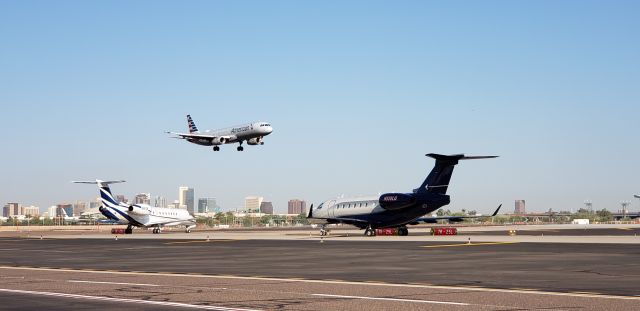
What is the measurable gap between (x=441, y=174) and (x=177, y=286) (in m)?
53.7

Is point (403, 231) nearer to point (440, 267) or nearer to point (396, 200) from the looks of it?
point (396, 200)

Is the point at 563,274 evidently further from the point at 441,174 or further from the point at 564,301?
the point at 441,174

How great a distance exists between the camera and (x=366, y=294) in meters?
21.5

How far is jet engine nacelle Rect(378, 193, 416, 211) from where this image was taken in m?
75.6

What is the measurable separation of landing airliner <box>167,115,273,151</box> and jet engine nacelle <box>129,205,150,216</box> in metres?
15.9

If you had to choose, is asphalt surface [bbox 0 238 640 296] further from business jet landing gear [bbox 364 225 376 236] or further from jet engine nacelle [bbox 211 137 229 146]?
jet engine nacelle [bbox 211 137 229 146]

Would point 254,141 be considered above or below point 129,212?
above

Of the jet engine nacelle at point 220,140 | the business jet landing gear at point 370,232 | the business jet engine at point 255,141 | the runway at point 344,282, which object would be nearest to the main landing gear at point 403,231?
the business jet landing gear at point 370,232

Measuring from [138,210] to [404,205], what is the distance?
41.6m

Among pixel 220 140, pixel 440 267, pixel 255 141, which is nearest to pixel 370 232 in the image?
pixel 255 141

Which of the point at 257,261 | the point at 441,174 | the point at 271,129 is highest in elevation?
the point at 271,129

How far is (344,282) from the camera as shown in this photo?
25.2 meters

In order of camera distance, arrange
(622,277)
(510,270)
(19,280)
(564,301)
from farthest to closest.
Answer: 1. (510,270)
2. (19,280)
3. (622,277)
4. (564,301)

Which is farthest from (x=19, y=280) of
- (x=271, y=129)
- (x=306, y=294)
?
(x=271, y=129)
